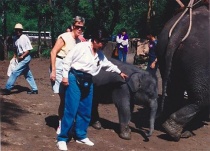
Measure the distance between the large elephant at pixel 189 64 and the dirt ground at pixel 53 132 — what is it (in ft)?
1.24

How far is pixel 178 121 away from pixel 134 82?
1041mm

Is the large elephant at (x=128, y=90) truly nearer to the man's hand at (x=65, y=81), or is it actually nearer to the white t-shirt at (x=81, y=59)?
the white t-shirt at (x=81, y=59)

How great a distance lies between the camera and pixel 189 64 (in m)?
6.70

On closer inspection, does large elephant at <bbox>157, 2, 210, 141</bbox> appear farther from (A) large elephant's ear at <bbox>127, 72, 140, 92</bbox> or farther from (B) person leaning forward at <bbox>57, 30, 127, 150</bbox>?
(B) person leaning forward at <bbox>57, 30, 127, 150</bbox>

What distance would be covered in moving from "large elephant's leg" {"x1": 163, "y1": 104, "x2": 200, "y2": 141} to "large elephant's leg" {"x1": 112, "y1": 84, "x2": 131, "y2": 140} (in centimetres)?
69

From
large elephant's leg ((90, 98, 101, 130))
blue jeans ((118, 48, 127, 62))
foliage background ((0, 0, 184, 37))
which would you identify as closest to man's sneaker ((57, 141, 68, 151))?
large elephant's leg ((90, 98, 101, 130))

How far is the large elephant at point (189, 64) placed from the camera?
21.9ft

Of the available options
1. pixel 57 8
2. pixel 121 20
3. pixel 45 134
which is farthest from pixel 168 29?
pixel 121 20

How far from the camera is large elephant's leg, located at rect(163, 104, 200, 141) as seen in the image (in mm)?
6703

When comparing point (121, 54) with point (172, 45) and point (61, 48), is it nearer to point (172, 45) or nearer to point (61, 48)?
point (172, 45)

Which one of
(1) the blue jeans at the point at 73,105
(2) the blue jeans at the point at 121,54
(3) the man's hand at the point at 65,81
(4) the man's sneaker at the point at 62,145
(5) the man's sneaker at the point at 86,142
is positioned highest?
(3) the man's hand at the point at 65,81

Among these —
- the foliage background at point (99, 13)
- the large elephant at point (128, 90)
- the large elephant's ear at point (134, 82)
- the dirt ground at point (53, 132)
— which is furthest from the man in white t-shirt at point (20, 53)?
the foliage background at point (99, 13)

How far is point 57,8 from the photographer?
23922 millimetres

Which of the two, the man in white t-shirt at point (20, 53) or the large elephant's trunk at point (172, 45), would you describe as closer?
the large elephant's trunk at point (172, 45)
